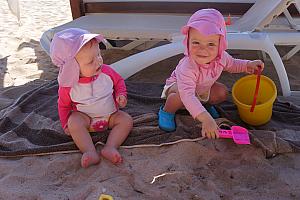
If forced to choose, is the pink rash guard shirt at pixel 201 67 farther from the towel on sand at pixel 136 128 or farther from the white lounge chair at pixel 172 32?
the white lounge chair at pixel 172 32

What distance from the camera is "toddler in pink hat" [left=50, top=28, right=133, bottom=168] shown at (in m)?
1.83

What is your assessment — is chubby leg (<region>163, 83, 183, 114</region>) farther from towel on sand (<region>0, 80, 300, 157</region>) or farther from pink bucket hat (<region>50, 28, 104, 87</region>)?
pink bucket hat (<region>50, 28, 104, 87</region>)

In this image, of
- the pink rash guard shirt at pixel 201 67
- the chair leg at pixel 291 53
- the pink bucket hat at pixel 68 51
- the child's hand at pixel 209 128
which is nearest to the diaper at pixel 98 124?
the pink bucket hat at pixel 68 51

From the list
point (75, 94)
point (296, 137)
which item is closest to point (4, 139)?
point (75, 94)

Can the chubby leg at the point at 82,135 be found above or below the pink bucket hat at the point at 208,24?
below

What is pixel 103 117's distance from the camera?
6.60ft

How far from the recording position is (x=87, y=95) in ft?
6.40

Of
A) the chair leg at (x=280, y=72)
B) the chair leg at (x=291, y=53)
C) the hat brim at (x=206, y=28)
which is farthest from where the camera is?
the chair leg at (x=291, y=53)

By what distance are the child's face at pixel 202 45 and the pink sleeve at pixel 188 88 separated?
3.3 inches

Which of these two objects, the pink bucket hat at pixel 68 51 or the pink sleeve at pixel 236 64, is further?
the pink sleeve at pixel 236 64

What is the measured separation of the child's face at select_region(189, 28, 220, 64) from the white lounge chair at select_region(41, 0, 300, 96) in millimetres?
644

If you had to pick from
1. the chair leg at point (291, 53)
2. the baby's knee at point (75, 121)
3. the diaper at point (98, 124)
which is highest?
the baby's knee at point (75, 121)

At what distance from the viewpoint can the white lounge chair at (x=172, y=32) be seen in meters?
2.52

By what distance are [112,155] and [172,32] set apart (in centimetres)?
128
